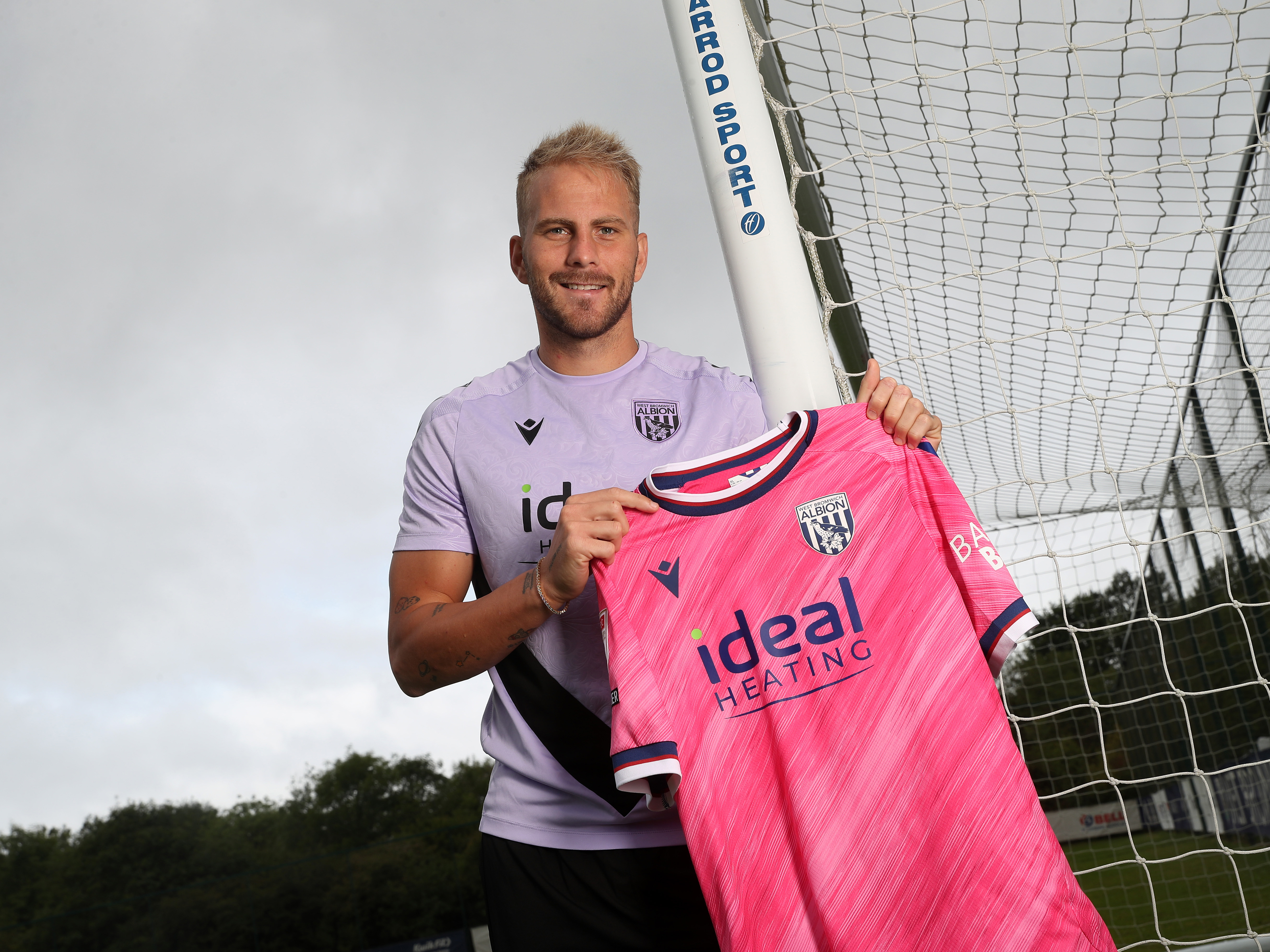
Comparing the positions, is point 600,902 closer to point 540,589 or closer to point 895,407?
point 540,589

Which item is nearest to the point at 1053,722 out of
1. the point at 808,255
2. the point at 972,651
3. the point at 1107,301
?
the point at 1107,301

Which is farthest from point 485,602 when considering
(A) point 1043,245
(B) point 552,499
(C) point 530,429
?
(A) point 1043,245

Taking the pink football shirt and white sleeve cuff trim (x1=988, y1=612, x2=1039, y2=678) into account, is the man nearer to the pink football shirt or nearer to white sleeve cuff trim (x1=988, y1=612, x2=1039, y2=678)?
the pink football shirt

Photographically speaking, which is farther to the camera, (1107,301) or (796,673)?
(1107,301)

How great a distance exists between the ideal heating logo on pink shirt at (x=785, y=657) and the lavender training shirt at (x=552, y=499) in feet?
0.72

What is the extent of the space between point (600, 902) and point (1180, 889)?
1024 cm

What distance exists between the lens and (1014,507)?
6.65 meters

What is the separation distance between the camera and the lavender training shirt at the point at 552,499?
138cm

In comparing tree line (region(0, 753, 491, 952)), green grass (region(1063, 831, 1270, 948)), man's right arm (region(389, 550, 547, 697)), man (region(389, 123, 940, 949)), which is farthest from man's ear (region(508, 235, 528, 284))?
tree line (region(0, 753, 491, 952))

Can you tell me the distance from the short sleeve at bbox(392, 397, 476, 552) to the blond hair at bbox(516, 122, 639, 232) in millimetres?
419

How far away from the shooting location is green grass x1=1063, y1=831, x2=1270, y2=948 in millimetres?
6312

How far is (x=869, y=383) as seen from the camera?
1471 mm

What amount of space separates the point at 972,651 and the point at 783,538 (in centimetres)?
33

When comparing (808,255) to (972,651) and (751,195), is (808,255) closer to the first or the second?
(751,195)
